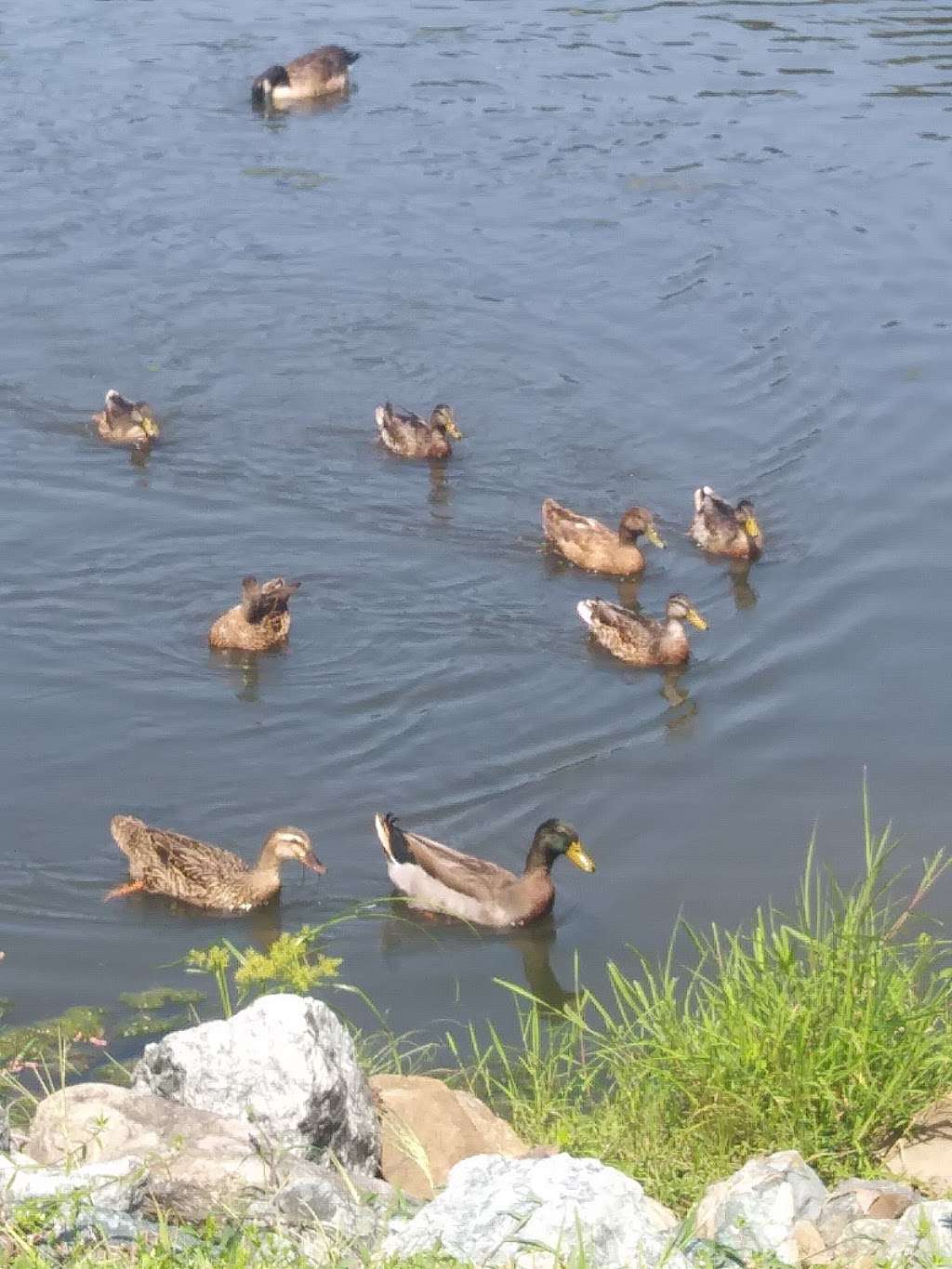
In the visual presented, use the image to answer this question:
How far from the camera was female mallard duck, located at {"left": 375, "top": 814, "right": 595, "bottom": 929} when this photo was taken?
30.7 feet

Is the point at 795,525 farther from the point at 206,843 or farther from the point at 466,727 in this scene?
the point at 206,843

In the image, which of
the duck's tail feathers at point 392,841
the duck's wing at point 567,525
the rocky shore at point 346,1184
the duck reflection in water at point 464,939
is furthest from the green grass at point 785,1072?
the duck's wing at point 567,525

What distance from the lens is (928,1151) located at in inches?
223

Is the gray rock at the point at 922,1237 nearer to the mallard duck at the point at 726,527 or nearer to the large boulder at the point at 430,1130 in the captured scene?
the large boulder at the point at 430,1130

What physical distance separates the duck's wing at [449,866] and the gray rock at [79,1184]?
4.72 metres

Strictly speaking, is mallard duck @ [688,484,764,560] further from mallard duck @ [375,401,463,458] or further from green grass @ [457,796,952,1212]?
green grass @ [457,796,952,1212]

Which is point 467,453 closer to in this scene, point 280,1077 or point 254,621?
point 254,621

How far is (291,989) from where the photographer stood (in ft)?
22.0

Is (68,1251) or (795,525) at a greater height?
(68,1251)

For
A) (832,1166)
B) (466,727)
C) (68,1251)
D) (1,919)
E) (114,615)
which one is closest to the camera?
(68,1251)

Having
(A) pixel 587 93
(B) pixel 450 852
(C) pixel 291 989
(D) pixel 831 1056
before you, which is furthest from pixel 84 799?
(A) pixel 587 93

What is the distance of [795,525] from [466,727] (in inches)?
149

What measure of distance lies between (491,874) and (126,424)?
5.88 meters

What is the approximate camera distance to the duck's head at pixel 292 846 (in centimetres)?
934
